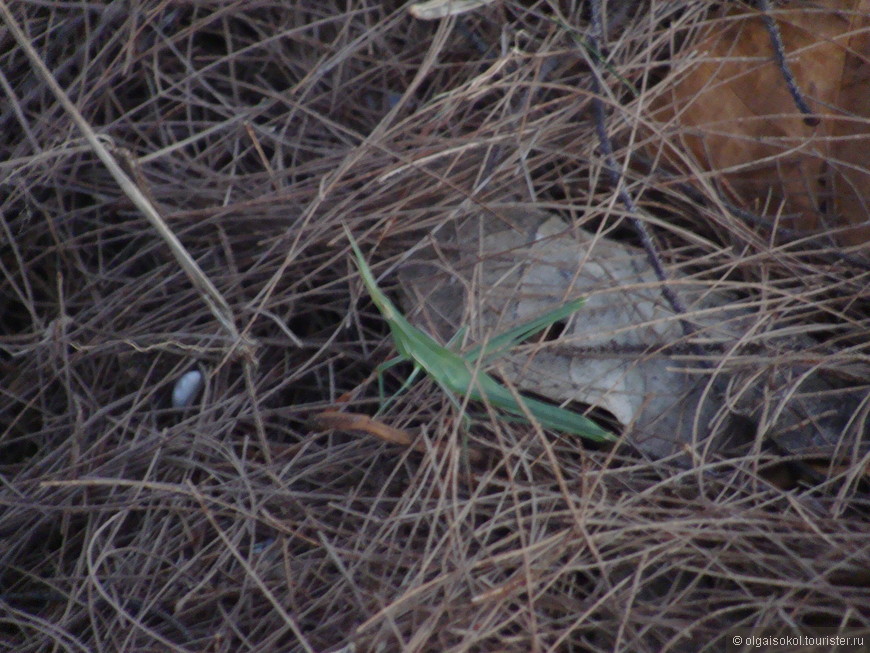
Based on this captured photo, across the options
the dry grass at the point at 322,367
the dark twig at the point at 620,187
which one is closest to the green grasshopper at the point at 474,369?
the dry grass at the point at 322,367

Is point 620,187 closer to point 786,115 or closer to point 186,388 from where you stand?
point 786,115

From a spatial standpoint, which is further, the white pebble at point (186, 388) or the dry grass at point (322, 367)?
the white pebble at point (186, 388)

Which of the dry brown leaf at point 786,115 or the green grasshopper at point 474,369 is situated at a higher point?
the dry brown leaf at point 786,115

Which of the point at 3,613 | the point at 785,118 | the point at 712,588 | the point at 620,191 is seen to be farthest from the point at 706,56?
the point at 3,613

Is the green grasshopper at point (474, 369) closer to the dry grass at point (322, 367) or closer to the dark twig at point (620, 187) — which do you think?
the dry grass at point (322, 367)

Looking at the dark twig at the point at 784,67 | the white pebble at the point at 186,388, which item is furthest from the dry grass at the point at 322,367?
the dark twig at the point at 784,67

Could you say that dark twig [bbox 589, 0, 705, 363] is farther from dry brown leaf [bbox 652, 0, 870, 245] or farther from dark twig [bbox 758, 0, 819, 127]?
dark twig [bbox 758, 0, 819, 127]

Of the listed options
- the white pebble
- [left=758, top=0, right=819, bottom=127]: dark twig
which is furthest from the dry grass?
[left=758, top=0, right=819, bottom=127]: dark twig
